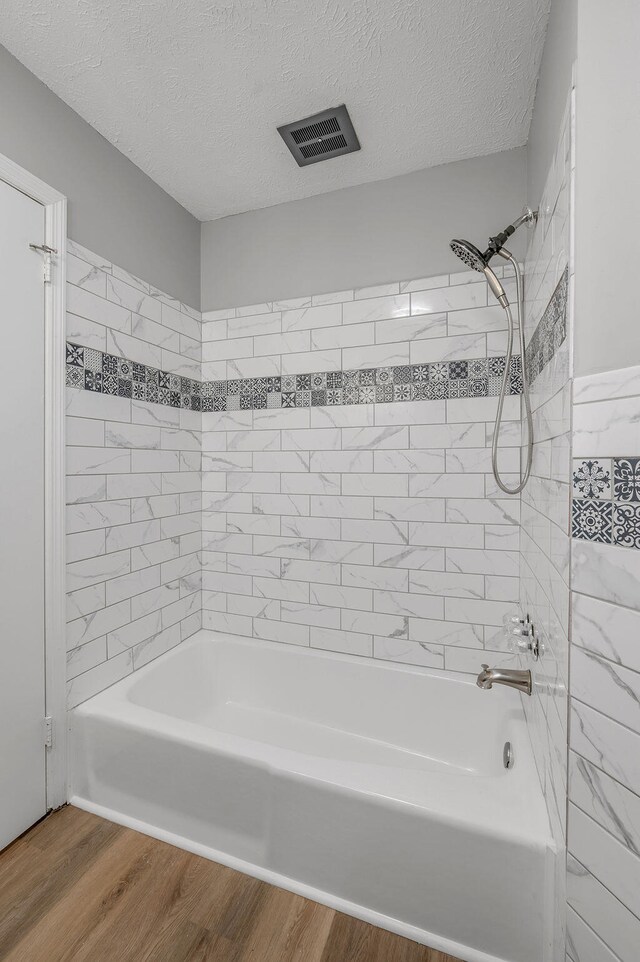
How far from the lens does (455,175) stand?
186 centimetres

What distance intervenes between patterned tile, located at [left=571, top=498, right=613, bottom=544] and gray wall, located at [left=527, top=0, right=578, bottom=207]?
3.06 feet

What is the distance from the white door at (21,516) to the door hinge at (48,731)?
0.01 meters

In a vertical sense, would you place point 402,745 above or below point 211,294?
below

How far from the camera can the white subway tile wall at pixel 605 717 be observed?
790 millimetres

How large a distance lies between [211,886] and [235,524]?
1.38 m

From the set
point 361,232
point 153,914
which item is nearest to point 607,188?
point 361,232

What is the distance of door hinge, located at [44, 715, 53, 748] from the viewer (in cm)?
153

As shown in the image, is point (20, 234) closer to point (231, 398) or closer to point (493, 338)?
point (231, 398)

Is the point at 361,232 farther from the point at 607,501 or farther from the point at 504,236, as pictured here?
the point at 607,501

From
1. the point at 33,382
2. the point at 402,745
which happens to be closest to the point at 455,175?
the point at 33,382

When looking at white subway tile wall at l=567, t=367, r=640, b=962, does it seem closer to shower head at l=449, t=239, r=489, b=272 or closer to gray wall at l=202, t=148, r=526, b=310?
shower head at l=449, t=239, r=489, b=272

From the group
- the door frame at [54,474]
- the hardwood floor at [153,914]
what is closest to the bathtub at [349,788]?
the hardwood floor at [153,914]

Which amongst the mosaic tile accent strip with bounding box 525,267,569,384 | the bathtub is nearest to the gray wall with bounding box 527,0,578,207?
the mosaic tile accent strip with bounding box 525,267,569,384

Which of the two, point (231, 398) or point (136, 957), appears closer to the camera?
point (136, 957)
